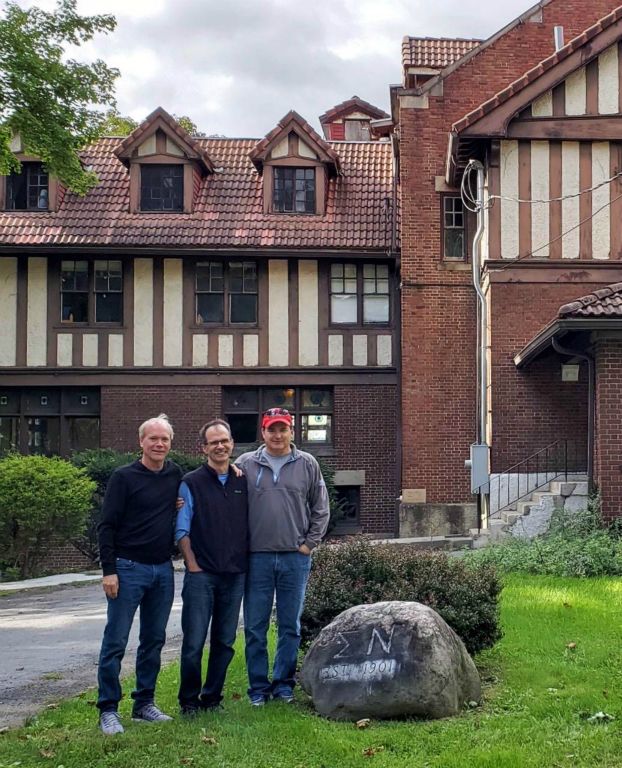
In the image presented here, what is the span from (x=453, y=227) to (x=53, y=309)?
9107mm

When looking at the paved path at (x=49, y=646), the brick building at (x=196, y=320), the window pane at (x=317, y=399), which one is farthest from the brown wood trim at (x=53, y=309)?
the paved path at (x=49, y=646)

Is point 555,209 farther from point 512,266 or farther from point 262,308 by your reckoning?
point 262,308

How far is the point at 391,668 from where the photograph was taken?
6668 millimetres

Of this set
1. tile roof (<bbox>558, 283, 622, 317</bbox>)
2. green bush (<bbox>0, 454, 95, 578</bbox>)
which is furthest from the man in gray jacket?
green bush (<bbox>0, 454, 95, 578</bbox>)

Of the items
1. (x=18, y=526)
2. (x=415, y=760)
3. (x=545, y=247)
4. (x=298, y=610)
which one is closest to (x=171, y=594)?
(x=298, y=610)

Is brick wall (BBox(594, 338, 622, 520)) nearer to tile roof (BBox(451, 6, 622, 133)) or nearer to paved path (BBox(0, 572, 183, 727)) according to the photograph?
tile roof (BBox(451, 6, 622, 133))

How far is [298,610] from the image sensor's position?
24.1 ft

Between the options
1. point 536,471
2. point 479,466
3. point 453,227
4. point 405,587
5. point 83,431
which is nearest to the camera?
point 405,587

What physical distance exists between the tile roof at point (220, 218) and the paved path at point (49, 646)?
9714mm

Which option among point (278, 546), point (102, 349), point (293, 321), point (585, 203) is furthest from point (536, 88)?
point (278, 546)

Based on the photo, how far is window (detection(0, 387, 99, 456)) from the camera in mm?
24281

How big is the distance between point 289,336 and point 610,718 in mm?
17957

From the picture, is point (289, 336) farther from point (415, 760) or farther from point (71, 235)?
point (415, 760)

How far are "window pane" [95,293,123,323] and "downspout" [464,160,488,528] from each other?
816 cm
